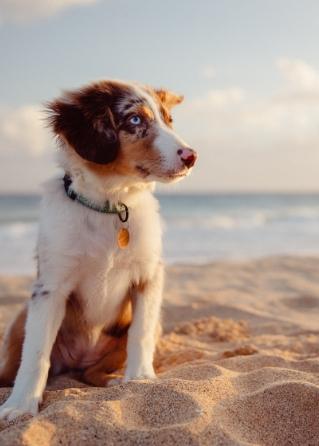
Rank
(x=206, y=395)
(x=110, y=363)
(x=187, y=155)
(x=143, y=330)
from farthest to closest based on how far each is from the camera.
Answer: (x=110, y=363) < (x=143, y=330) < (x=187, y=155) < (x=206, y=395)

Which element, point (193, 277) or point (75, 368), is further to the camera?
point (193, 277)

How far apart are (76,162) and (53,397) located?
1302mm

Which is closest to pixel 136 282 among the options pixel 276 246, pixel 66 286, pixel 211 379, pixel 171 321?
pixel 66 286

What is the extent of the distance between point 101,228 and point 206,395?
3.56ft

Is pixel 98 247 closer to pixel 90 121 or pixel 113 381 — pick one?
pixel 90 121

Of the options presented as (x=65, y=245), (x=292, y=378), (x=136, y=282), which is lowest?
(x=292, y=378)

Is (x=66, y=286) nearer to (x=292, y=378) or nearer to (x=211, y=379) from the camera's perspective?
(x=211, y=379)

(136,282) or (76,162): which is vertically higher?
(76,162)

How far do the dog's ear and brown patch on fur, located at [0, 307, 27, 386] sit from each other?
1.17 meters

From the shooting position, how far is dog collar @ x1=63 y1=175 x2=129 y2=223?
131 inches

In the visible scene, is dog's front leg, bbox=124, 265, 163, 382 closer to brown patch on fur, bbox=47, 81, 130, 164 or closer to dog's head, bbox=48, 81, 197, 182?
dog's head, bbox=48, 81, 197, 182

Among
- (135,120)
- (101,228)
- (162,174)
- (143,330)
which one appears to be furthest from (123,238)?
(135,120)

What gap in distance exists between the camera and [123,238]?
3.35 meters

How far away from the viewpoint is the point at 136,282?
138 inches
